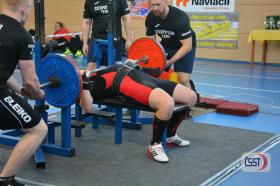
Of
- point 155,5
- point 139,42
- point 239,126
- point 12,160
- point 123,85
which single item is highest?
point 155,5

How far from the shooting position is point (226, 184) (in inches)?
101

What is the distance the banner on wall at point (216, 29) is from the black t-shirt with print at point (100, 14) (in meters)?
5.19

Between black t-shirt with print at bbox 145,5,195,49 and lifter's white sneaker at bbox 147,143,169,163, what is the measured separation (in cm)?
127

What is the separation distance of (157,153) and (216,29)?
268 inches

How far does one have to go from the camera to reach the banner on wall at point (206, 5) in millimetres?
9062

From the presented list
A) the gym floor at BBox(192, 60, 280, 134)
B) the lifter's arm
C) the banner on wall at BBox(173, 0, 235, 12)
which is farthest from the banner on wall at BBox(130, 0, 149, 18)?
the lifter's arm

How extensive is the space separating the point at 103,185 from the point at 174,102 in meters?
0.93

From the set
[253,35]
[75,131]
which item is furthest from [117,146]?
[253,35]

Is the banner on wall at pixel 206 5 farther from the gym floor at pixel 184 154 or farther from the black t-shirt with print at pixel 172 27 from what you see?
the black t-shirt with print at pixel 172 27

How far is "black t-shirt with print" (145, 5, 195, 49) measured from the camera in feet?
12.6

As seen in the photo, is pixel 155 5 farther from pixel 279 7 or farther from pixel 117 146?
pixel 279 7

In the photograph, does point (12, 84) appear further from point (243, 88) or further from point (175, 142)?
point (243, 88)

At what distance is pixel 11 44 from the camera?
2.11 metres

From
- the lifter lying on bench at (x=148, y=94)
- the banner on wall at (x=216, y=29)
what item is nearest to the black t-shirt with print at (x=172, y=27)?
the lifter lying on bench at (x=148, y=94)
